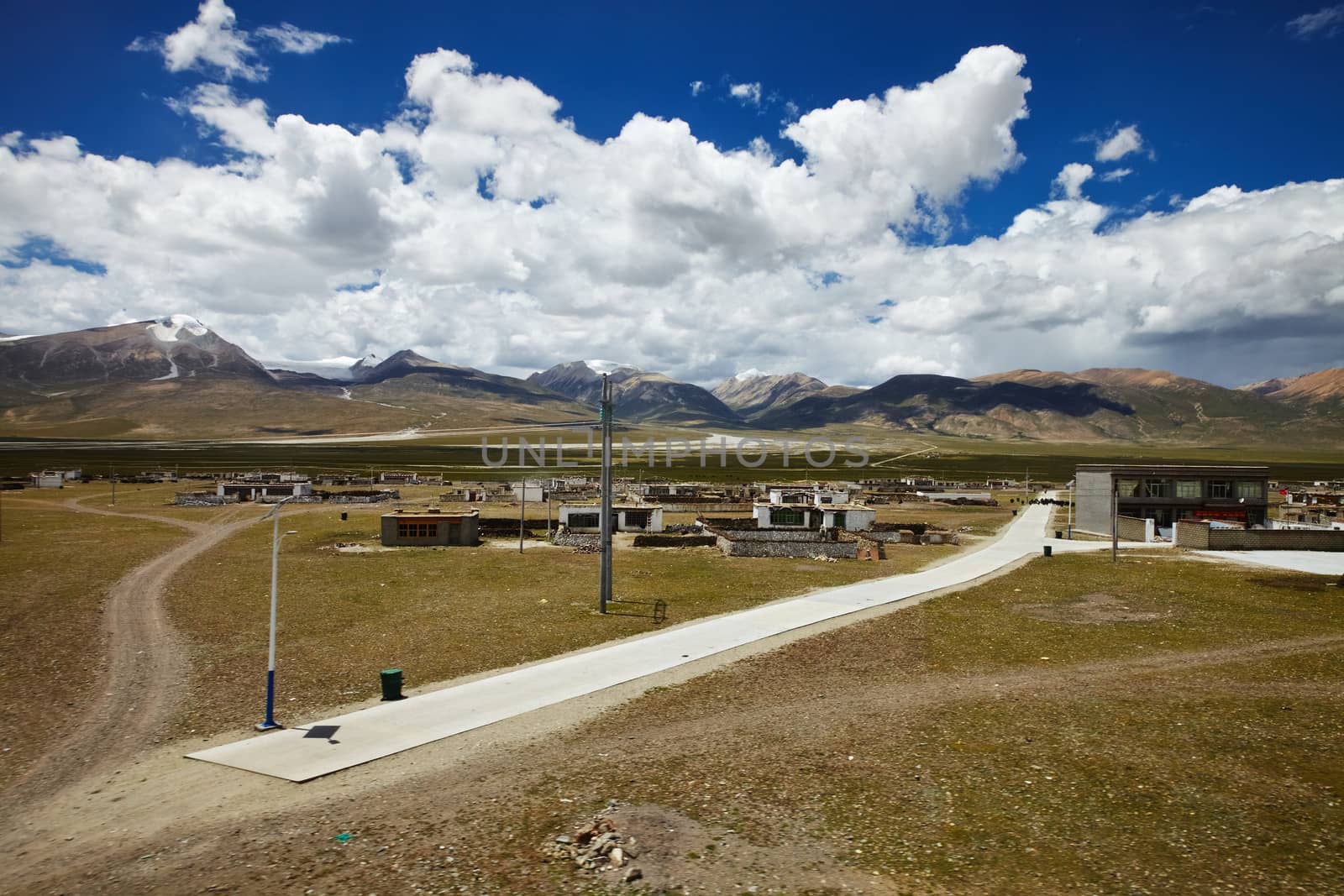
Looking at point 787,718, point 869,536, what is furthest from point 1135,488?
point 787,718

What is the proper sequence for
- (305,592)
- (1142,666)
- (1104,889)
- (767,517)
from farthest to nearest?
(767,517) < (305,592) < (1142,666) < (1104,889)

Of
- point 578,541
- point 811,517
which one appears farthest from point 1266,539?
point 578,541

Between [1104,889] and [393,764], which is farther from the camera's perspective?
[393,764]

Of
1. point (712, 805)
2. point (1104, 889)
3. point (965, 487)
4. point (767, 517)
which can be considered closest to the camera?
point (1104, 889)

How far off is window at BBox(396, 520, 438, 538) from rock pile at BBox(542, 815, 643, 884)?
5243 centimetres

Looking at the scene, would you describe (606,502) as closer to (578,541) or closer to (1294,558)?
(578,541)

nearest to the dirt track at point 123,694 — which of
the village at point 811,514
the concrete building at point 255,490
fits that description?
the village at point 811,514

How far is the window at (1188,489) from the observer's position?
80.9 meters

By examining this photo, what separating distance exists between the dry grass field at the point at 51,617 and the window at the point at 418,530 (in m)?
17.4

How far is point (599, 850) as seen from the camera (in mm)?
12406

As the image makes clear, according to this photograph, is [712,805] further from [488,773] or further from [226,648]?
[226,648]

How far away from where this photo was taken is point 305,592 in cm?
3816

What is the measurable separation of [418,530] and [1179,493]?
8127 cm

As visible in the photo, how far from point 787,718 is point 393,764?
10.00 m
